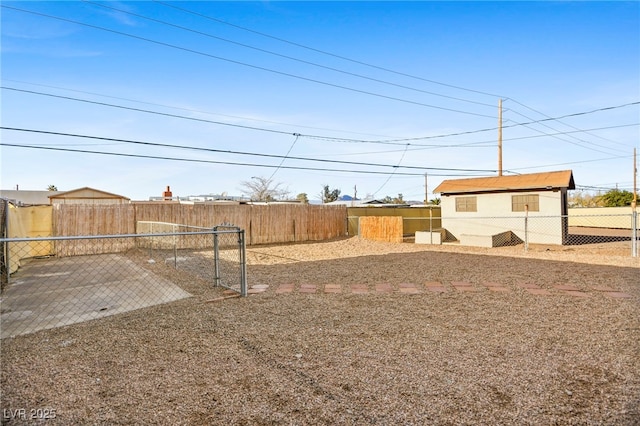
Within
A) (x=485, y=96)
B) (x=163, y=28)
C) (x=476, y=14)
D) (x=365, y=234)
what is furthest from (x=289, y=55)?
(x=485, y=96)

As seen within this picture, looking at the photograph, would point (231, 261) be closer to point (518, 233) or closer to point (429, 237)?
point (429, 237)

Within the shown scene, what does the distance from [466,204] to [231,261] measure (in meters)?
12.8

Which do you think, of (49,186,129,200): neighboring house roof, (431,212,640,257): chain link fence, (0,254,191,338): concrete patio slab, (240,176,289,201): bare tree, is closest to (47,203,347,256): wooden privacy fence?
(0,254,191,338): concrete patio slab

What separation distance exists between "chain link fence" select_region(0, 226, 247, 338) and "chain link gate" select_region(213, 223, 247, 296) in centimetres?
2

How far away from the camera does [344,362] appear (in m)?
3.04

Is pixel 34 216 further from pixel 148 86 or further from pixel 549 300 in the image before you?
pixel 549 300

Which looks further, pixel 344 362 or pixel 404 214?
pixel 404 214

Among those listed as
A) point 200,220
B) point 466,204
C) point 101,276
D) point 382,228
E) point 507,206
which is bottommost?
point 101,276

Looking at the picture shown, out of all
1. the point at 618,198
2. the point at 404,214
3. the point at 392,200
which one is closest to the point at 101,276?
the point at 404,214

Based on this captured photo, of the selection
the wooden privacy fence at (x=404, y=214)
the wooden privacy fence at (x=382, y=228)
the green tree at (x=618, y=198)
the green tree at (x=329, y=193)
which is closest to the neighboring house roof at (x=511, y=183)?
the wooden privacy fence at (x=404, y=214)

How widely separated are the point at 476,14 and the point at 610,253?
909cm

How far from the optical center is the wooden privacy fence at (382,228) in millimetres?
16188

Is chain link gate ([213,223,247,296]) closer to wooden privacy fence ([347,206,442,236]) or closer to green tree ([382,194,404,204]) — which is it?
wooden privacy fence ([347,206,442,236])

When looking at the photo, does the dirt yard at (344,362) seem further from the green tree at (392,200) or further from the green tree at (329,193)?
the green tree at (329,193)
